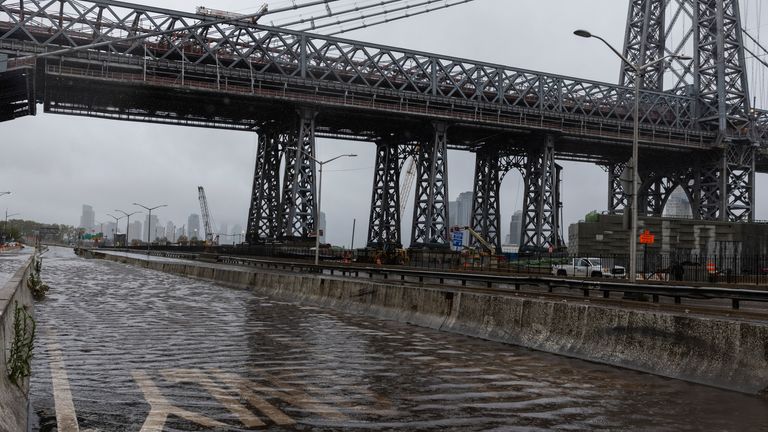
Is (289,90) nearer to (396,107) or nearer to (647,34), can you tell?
(396,107)

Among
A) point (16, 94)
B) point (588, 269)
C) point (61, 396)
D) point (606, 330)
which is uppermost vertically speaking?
A: point (16, 94)

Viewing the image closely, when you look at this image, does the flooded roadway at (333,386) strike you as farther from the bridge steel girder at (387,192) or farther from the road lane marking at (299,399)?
the bridge steel girder at (387,192)

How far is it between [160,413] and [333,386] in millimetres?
2792

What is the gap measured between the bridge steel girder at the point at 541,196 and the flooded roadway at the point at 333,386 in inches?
2803

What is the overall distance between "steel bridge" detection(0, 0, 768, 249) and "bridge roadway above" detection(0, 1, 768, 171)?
257mm

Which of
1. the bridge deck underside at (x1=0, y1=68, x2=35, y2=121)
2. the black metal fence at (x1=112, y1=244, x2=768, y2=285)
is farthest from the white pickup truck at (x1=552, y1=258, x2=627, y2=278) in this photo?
the bridge deck underside at (x1=0, y1=68, x2=35, y2=121)

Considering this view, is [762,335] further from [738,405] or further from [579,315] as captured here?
[579,315]

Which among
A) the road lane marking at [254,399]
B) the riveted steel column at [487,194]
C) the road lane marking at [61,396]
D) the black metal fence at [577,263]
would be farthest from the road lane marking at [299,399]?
the riveted steel column at [487,194]

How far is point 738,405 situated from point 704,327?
210 centimetres

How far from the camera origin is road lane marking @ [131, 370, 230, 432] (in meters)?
7.13

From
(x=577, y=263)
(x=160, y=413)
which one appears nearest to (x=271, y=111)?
(x=577, y=263)

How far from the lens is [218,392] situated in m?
8.98

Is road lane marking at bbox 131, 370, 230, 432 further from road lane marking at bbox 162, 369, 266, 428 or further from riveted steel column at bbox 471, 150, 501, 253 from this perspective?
riveted steel column at bbox 471, 150, 501, 253

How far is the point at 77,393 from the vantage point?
871 cm
